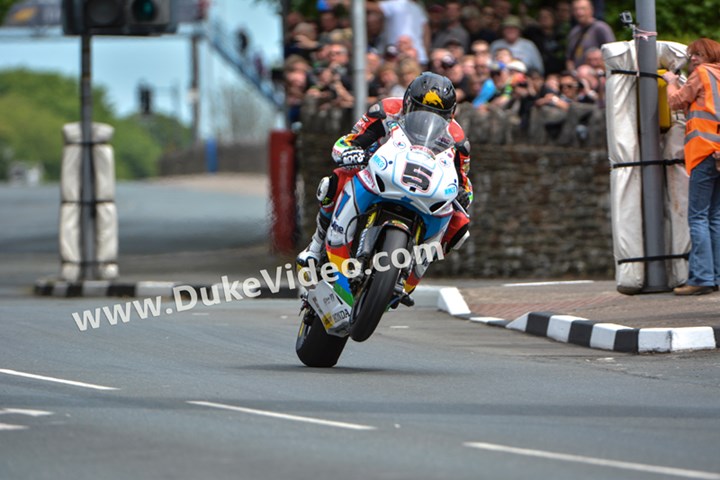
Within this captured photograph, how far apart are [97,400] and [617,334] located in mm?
4549

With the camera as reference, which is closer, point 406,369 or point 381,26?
point 406,369

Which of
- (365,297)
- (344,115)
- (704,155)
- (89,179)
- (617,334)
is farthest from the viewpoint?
(344,115)

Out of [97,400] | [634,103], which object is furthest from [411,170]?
[634,103]

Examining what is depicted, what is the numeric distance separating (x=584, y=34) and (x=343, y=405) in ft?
41.3

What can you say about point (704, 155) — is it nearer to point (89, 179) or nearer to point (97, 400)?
point (97, 400)

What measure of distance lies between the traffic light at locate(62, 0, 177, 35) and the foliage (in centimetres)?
12056

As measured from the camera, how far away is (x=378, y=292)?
989 cm

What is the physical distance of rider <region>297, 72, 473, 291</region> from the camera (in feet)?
34.8

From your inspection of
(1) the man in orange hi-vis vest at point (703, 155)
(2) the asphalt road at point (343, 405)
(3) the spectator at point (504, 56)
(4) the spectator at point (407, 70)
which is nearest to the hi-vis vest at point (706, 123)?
(1) the man in orange hi-vis vest at point (703, 155)

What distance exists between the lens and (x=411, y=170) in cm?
1017

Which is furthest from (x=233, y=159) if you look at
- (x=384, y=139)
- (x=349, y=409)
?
(x=349, y=409)

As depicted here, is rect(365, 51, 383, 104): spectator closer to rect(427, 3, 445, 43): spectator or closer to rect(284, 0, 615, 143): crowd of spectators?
rect(284, 0, 615, 143): crowd of spectators

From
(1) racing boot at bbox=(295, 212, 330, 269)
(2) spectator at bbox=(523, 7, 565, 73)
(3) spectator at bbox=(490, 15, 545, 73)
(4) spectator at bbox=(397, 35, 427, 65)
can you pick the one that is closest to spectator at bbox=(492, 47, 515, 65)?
(3) spectator at bbox=(490, 15, 545, 73)

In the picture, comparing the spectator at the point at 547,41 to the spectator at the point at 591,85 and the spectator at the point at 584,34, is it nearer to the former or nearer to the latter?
the spectator at the point at 584,34
